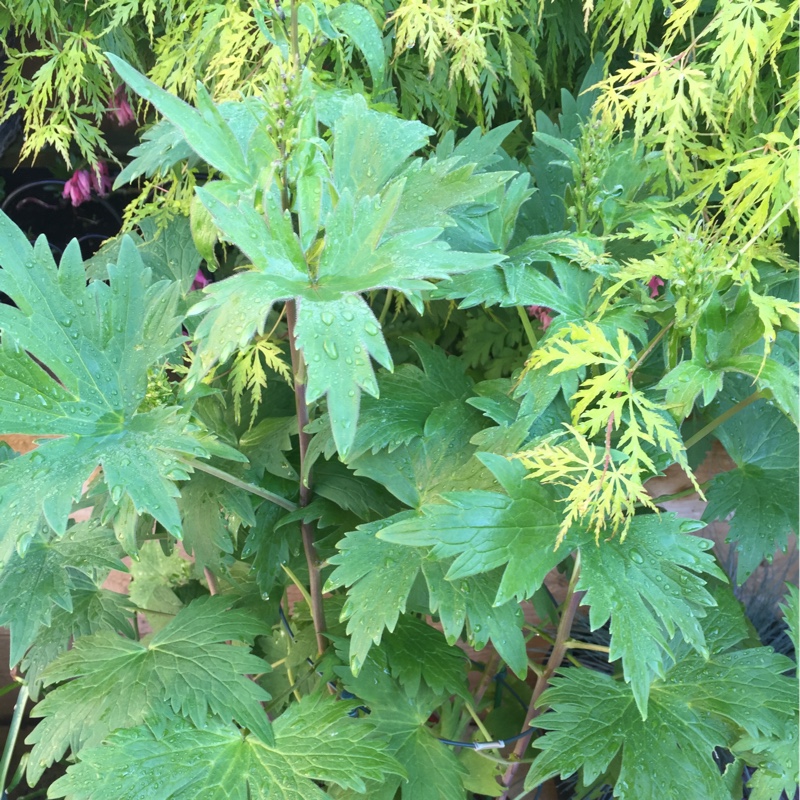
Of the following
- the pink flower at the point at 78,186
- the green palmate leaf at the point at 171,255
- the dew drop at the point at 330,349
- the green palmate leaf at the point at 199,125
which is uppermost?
the green palmate leaf at the point at 199,125

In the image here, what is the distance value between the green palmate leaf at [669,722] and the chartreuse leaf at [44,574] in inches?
18.3

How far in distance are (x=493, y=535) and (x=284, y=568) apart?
34 centimetres

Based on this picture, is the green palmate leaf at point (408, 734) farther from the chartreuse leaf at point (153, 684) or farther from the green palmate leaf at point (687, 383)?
the green palmate leaf at point (687, 383)

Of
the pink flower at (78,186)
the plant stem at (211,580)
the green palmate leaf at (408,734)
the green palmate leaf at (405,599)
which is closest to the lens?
the green palmate leaf at (405,599)

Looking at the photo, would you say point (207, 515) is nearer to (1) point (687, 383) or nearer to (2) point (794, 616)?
(1) point (687, 383)

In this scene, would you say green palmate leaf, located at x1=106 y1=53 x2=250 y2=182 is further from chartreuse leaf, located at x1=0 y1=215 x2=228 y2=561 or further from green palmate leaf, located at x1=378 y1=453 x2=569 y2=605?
green palmate leaf, located at x1=378 y1=453 x2=569 y2=605

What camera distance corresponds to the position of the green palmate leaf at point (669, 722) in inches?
24.2

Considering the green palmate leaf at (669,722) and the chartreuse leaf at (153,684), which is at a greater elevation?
A: the chartreuse leaf at (153,684)

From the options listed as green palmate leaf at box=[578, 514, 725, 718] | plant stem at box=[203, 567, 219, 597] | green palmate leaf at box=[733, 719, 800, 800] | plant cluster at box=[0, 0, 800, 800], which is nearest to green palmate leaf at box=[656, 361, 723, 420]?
plant cluster at box=[0, 0, 800, 800]

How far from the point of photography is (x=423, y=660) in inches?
28.4

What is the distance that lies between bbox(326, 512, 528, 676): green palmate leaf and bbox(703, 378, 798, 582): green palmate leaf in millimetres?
287

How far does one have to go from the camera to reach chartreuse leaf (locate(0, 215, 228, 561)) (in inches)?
20.6

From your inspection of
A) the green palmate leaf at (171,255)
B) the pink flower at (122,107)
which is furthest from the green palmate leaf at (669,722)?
the pink flower at (122,107)

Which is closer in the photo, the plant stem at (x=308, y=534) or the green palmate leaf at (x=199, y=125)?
the green palmate leaf at (x=199, y=125)
